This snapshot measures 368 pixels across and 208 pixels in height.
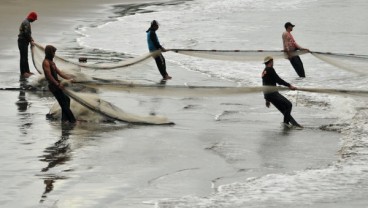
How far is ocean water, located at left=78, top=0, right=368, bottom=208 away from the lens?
12.8 m

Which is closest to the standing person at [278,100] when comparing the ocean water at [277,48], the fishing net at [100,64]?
the ocean water at [277,48]

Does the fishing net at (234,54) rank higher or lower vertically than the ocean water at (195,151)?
higher

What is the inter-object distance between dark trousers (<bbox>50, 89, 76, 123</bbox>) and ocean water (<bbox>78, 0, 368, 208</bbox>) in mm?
3139

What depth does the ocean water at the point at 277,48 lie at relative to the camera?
1284cm

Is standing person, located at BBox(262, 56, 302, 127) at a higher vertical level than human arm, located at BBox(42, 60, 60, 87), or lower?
lower

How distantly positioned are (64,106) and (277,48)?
17.4 m

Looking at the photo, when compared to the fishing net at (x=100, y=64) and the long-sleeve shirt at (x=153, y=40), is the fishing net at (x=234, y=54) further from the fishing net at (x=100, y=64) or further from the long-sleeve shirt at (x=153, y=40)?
the long-sleeve shirt at (x=153, y=40)

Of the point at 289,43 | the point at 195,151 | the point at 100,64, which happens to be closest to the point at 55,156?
the point at 195,151

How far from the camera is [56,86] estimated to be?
55.8 feet

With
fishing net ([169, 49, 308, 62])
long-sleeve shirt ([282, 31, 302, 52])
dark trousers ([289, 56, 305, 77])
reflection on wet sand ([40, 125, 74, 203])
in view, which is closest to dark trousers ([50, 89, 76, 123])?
reflection on wet sand ([40, 125, 74, 203])

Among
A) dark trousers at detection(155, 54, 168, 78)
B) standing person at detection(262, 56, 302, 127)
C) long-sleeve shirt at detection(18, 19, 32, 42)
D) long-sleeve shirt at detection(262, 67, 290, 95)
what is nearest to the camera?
standing person at detection(262, 56, 302, 127)

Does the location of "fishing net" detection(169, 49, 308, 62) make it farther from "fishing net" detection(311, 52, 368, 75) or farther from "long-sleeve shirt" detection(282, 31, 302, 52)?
"long-sleeve shirt" detection(282, 31, 302, 52)

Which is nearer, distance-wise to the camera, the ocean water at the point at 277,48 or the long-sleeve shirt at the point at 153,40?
the ocean water at the point at 277,48

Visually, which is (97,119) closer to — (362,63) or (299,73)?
(362,63)
